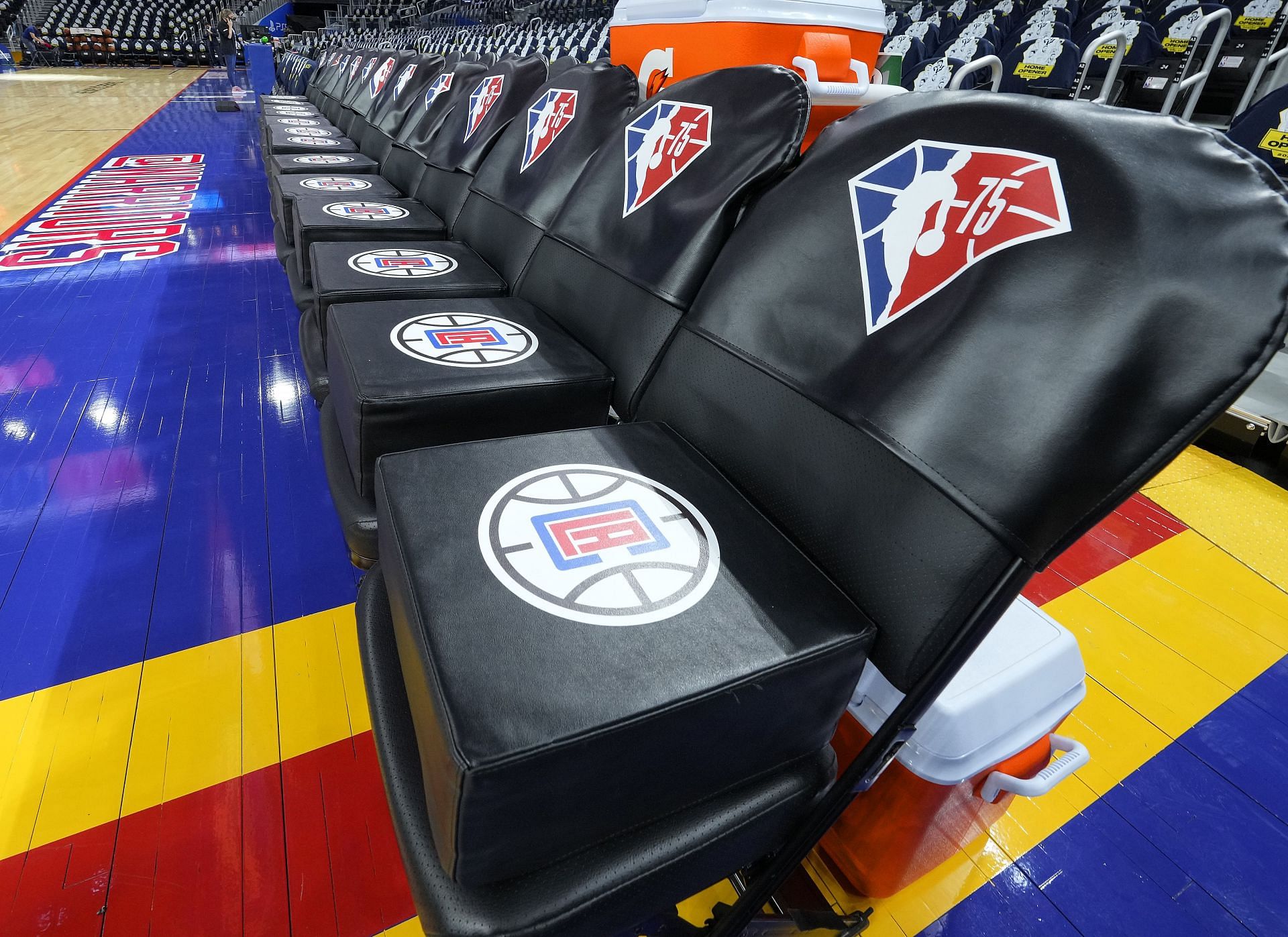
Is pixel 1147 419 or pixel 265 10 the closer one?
pixel 1147 419

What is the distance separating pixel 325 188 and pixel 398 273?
1.08 metres

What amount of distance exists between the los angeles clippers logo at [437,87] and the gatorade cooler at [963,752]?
2.70 meters

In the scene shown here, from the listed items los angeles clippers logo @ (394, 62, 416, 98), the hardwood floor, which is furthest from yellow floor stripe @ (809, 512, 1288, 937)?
the hardwood floor

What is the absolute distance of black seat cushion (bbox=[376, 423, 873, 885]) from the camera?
45 cm

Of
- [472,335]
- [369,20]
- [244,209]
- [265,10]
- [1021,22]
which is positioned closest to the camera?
[472,335]

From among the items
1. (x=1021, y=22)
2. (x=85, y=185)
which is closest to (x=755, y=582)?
(x=85, y=185)

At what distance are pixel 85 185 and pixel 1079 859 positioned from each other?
628cm

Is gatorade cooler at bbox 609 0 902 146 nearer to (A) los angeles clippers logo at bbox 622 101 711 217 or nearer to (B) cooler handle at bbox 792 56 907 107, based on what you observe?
(B) cooler handle at bbox 792 56 907 107

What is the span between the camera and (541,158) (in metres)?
1.56

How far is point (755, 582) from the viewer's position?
59cm

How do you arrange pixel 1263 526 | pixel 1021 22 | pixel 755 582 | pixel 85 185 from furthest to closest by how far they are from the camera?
pixel 1021 22 < pixel 85 185 < pixel 1263 526 < pixel 755 582

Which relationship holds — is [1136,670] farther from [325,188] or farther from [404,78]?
[404,78]

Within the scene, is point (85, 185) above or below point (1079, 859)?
below

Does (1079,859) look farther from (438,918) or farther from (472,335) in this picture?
(472,335)
